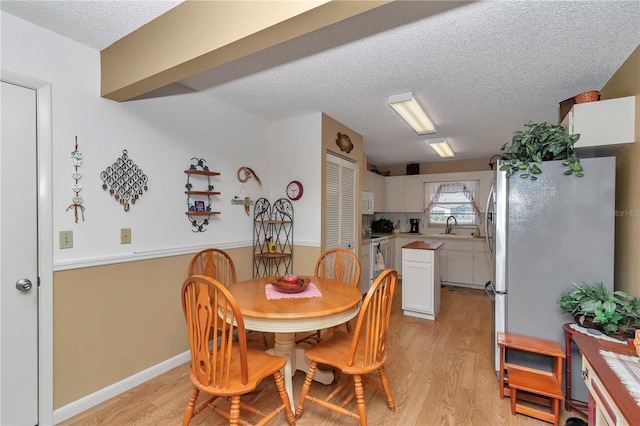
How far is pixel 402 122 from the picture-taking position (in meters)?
3.56

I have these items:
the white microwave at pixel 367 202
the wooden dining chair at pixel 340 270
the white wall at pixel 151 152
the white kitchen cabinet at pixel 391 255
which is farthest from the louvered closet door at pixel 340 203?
the white kitchen cabinet at pixel 391 255

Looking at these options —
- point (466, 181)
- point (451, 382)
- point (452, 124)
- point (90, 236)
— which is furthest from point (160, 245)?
point (466, 181)

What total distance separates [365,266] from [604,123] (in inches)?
124

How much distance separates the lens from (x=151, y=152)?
95.1 inches

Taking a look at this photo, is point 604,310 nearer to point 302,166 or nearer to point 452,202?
point 302,166

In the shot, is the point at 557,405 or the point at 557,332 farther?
the point at 557,332

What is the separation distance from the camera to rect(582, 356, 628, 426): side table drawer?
1.02 meters

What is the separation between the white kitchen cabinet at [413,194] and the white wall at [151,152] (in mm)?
3328

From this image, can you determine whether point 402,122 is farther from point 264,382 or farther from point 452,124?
point 264,382

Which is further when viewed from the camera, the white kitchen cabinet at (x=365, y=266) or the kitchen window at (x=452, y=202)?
the kitchen window at (x=452, y=202)

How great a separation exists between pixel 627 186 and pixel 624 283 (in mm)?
693

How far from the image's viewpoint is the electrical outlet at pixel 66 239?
1915mm

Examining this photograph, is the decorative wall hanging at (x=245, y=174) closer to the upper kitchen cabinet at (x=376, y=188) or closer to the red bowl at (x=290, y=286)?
the red bowl at (x=290, y=286)

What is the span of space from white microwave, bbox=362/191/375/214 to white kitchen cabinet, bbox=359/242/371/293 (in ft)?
2.25
